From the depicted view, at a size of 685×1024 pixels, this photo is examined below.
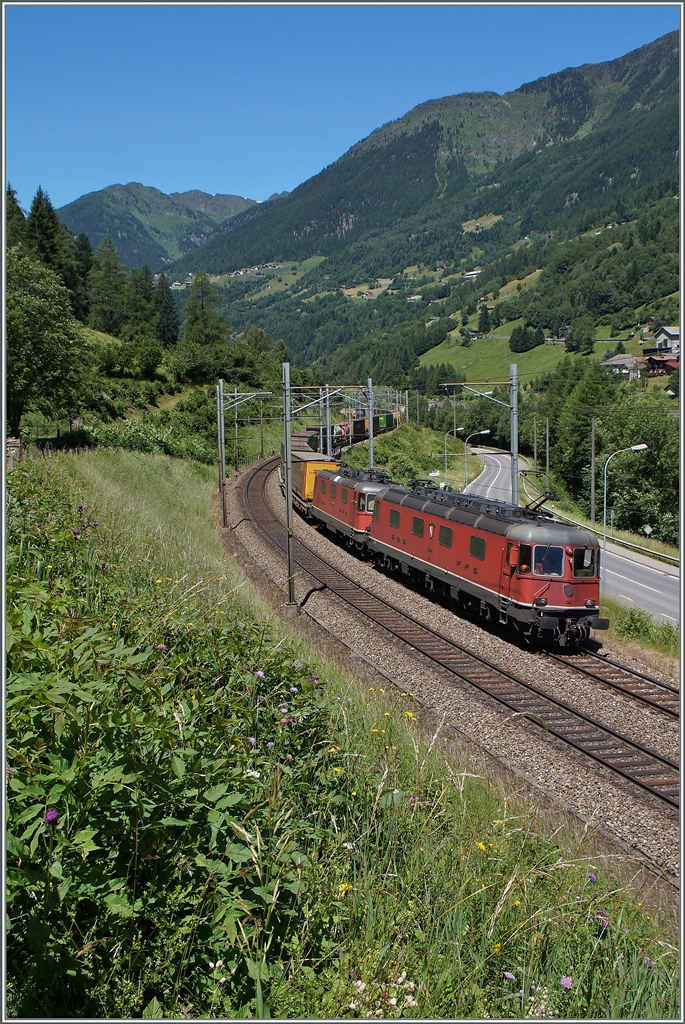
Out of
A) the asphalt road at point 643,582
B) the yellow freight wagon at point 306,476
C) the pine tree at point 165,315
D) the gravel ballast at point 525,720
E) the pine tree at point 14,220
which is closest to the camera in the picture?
the gravel ballast at point 525,720

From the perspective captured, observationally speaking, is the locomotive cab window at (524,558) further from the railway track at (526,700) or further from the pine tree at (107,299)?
the pine tree at (107,299)

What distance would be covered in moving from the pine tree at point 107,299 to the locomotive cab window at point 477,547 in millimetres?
70859

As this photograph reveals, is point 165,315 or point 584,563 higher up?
point 165,315

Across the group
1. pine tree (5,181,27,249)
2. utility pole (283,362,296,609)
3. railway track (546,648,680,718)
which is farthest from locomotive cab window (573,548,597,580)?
pine tree (5,181,27,249)

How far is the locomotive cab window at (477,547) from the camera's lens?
17.9 metres

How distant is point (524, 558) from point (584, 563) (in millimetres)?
1477

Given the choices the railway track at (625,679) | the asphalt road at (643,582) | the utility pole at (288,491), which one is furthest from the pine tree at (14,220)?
the railway track at (625,679)

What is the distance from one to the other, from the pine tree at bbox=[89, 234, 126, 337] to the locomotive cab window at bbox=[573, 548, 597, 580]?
73.5 meters

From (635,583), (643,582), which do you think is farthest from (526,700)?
(643,582)

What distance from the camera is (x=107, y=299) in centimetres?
8312

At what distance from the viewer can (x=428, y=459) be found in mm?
62781

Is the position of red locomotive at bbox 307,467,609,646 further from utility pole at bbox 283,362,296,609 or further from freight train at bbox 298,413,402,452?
freight train at bbox 298,413,402,452

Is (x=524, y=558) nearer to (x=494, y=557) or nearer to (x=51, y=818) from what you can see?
(x=494, y=557)

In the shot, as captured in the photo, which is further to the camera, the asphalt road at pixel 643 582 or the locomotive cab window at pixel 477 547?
the asphalt road at pixel 643 582
